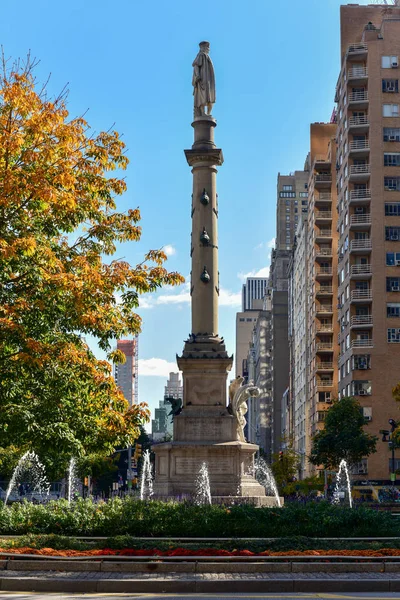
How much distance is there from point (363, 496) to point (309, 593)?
60544 mm

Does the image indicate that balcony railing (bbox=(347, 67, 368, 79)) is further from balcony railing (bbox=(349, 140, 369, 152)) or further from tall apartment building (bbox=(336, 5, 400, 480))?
balcony railing (bbox=(349, 140, 369, 152))

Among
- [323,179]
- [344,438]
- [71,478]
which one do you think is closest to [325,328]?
[323,179]

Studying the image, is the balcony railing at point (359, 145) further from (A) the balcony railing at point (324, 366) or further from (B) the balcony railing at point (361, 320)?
(A) the balcony railing at point (324, 366)

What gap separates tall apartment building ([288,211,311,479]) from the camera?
120 m

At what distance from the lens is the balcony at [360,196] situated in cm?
8556

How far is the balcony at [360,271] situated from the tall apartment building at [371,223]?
9 cm

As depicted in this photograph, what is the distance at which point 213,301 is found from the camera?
33.8 meters

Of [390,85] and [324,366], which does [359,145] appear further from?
[324,366]

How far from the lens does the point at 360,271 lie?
85500 mm

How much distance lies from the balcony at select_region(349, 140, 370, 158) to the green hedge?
220ft

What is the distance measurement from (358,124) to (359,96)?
2825 mm

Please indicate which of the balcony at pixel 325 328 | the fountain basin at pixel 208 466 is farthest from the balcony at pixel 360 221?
the fountain basin at pixel 208 466

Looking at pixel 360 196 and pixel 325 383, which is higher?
pixel 360 196

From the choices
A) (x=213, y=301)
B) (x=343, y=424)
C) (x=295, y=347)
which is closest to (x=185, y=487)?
(x=213, y=301)
